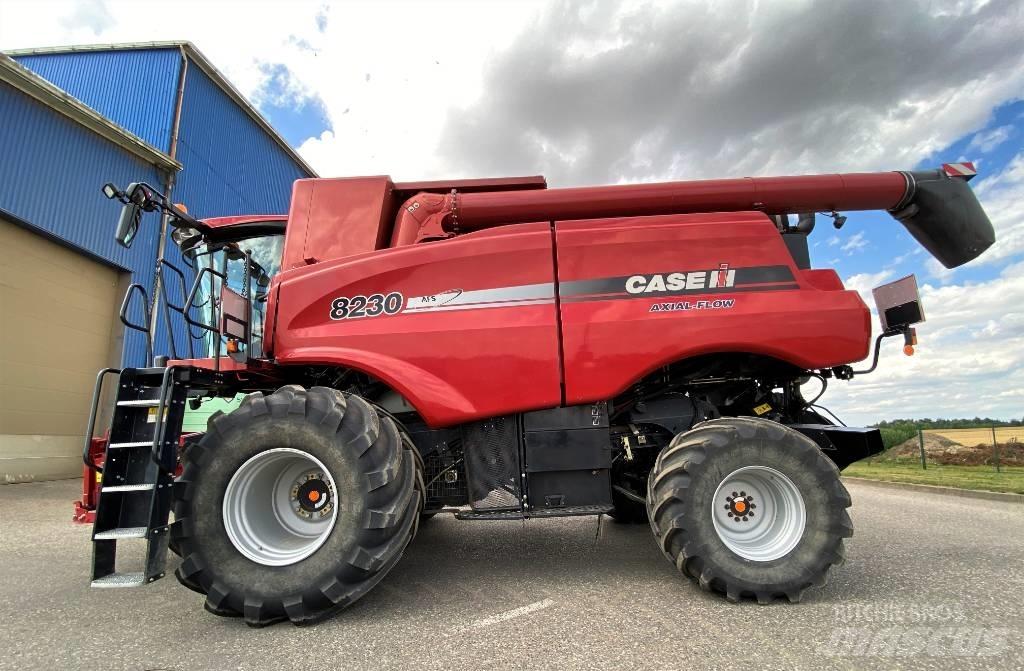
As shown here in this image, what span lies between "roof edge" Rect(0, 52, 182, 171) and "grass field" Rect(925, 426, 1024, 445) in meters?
21.1

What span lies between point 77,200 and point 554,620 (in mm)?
11963

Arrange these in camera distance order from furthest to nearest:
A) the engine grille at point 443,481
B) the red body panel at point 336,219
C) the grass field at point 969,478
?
the grass field at point 969,478, the red body panel at point 336,219, the engine grille at point 443,481

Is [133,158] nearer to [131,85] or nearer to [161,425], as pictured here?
[131,85]

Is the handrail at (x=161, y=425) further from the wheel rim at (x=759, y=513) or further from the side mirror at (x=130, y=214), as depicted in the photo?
the wheel rim at (x=759, y=513)

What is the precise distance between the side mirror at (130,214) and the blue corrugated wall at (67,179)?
8.20 meters

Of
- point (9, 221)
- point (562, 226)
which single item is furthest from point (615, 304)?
point (9, 221)

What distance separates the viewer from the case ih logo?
3996mm

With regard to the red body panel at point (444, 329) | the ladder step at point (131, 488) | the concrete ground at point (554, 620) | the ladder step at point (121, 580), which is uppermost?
the red body panel at point (444, 329)

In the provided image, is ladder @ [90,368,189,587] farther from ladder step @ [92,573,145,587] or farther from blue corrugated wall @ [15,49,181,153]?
blue corrugated wall @ [15,49,181,153]

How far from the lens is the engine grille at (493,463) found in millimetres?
3996

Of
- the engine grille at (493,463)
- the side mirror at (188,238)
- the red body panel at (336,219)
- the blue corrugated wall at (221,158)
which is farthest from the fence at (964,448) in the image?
the blue corrugated wall at (221,158)

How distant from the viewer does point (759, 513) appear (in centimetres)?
385

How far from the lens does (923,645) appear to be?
286cm

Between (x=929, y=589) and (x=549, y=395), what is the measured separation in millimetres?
2952
